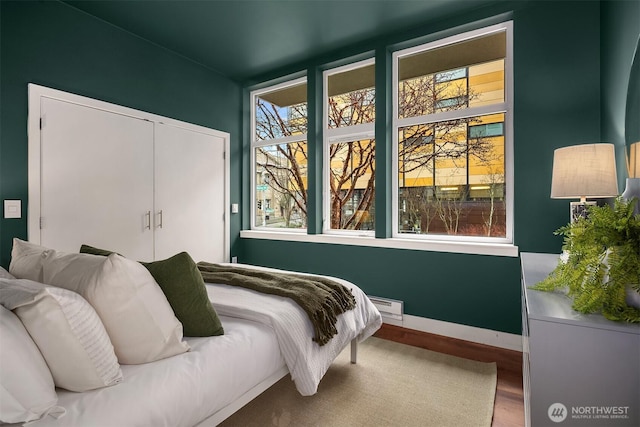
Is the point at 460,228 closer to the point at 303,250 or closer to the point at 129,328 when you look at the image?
the point at 303,250

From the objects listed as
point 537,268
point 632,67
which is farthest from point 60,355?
point 632,67

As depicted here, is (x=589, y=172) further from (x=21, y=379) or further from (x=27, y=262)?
(x=27, y=262)

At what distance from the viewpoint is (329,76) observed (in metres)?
3.67

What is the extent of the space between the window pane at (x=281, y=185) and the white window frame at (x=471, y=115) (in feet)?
3.65

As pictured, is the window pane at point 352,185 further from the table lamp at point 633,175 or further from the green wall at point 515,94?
the table lamp at point 633,175

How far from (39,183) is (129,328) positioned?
2037 mm

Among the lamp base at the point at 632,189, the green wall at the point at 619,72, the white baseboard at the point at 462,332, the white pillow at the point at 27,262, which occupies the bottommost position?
the white baseboard at the point at 462,332

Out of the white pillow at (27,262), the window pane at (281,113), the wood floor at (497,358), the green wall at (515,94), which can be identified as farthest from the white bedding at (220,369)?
the window pane at (281,113)

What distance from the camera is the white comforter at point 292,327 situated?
1.56 meters

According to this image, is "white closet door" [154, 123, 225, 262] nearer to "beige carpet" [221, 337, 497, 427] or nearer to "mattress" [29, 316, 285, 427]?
"beige carpet" [221, 337, 497, 427]

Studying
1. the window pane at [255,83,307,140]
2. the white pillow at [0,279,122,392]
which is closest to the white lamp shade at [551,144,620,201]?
the white pillow at [0,279,122,392]

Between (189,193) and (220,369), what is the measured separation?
2655 millimetres

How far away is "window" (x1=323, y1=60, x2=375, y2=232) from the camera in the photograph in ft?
11.1

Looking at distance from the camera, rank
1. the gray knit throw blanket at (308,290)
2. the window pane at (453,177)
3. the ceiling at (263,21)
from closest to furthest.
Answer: the gray knit throw blanket at (308,290)
the ceiling at (263,21)
the window pane at (453,177)
